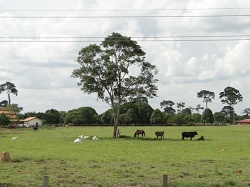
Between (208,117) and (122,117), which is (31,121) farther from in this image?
(208,117)

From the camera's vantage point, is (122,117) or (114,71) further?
(122,117)

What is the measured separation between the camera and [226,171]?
21938 millimetres

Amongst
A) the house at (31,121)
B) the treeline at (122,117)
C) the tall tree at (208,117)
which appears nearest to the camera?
the treeline at (122,117)

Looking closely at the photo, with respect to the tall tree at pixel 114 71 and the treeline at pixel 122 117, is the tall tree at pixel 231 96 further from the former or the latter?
the tall tree at pixel 114 71

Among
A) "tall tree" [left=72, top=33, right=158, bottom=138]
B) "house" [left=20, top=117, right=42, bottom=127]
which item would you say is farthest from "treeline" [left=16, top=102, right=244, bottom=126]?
"tall tree" [left=72, top=33, right=158, bottom=138]

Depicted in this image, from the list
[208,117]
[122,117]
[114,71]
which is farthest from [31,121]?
[114,71]

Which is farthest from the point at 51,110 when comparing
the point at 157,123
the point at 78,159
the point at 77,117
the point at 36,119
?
the point at 78,159

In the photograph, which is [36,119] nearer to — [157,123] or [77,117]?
[77,117]

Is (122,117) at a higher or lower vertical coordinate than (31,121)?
higher

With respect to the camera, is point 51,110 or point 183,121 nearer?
point 183,121

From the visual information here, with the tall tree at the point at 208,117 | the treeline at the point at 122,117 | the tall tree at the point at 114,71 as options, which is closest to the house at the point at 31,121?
the treeline at the point at 122,117

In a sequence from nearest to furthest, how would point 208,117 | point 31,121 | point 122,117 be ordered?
point 122,117 < point 31,121 < point 208,117

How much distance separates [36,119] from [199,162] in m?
133

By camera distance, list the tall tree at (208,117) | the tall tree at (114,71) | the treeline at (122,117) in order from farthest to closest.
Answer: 1. the tall tree at (208,117)
2. the treeline at (122,117)
3. the tall tree at (114,71)
